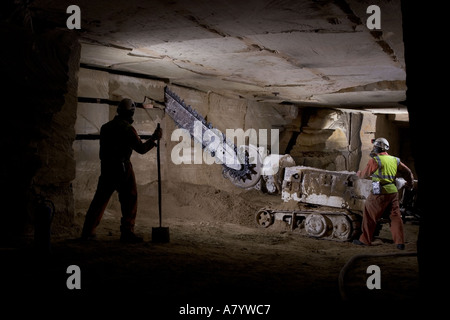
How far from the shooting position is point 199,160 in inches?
335

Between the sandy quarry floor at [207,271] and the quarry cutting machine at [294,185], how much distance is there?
57cm

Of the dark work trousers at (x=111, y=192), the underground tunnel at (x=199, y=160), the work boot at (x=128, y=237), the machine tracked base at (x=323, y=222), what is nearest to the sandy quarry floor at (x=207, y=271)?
the underground tunnel at (x=199, y=160)

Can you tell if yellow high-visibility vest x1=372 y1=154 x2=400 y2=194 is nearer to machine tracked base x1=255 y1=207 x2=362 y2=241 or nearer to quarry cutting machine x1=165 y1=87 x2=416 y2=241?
quarry cutting machine x1=165 y1=87 x2=416 y2=241

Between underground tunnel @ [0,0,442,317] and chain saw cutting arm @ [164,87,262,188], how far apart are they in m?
0.03

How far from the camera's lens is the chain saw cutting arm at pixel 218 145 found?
775 centimetres

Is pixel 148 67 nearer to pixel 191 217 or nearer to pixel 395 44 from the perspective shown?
pixel 191 217

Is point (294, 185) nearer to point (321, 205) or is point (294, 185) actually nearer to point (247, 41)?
point (321, 205)

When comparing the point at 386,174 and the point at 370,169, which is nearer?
the point at 386,174

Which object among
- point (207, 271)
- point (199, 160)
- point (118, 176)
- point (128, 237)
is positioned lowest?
point (207, 271)

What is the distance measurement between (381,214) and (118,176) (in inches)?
161

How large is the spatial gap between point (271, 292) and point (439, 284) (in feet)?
4.05

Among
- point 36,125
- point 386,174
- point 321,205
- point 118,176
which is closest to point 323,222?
point 321,205

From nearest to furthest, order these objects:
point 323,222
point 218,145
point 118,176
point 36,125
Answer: point 36,125 < point 118,176 < point 323,222 < point 218,145

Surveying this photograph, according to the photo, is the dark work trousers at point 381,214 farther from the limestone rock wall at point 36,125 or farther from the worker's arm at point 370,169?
the limestone rock wall at point 36,125
